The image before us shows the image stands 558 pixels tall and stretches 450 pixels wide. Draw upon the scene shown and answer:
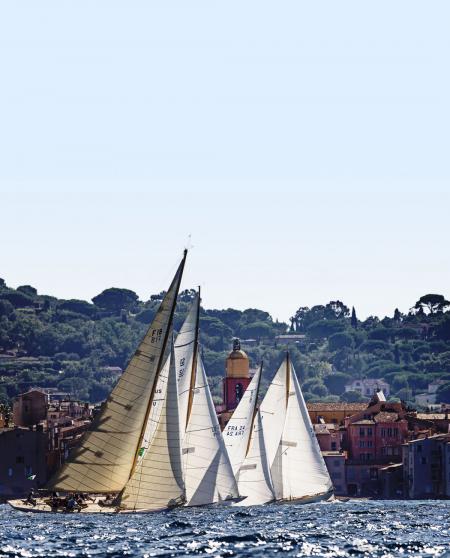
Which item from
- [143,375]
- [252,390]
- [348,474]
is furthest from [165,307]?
[348,474]

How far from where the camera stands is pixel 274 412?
112188 millimetres

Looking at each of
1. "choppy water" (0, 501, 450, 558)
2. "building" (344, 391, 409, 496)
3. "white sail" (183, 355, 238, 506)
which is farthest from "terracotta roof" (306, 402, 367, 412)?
"white sail" (183, 355, 238, 506)

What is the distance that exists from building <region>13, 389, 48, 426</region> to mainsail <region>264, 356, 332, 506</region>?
67.5 meters

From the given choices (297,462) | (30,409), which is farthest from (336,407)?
(297,462)

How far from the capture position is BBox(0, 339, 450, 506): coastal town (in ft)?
481

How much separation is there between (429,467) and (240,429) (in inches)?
1677

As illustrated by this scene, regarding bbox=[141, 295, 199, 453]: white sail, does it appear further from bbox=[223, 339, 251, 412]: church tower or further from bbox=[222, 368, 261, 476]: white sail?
bbox=[223, 339, 251, 412]: church tower

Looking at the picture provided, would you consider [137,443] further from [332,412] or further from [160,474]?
[332,412]

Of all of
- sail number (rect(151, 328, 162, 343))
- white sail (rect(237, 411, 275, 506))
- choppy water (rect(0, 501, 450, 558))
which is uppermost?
sail number (rect(151, 328, 162, 343))

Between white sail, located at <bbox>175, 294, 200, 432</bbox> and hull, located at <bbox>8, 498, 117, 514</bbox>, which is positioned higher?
white sail, located at <bbox>175, 294, 200, 432</bbox>

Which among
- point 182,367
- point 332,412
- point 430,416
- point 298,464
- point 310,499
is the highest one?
point 332,412

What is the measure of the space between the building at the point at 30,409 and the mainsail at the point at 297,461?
67532mm

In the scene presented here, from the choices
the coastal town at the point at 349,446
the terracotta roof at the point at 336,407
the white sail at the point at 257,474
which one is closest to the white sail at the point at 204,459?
the white sail at the point at 257,474

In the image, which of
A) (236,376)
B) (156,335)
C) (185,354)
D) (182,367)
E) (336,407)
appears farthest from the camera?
(336,407)
